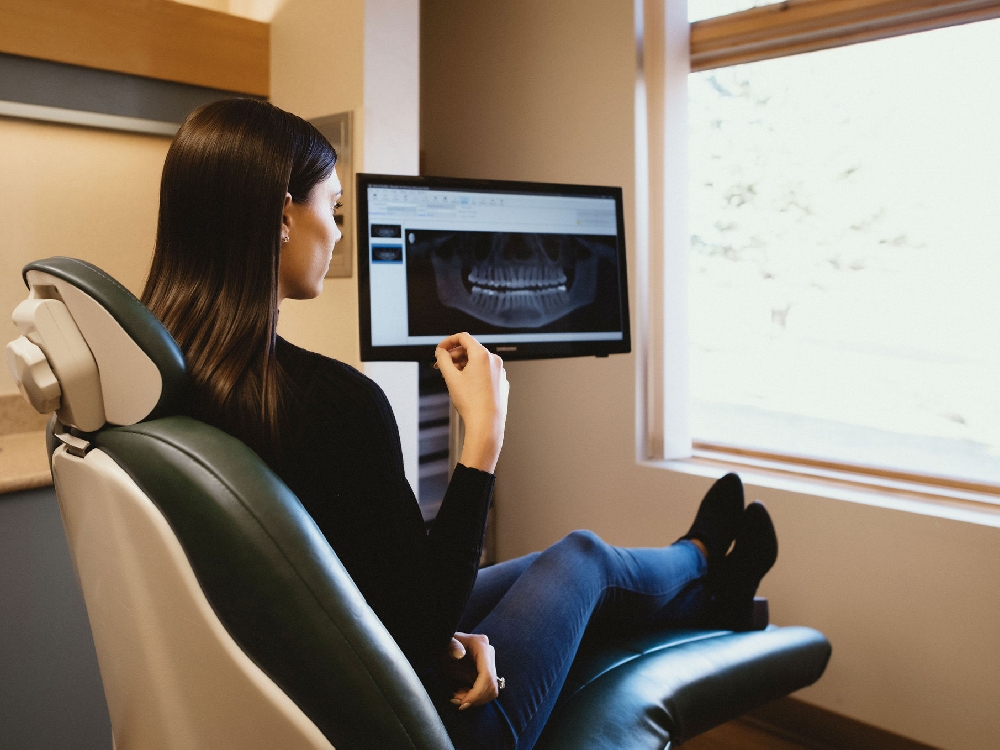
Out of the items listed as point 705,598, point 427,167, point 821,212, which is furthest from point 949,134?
point 427,167

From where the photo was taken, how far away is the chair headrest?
685 mm

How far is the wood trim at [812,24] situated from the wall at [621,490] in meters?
0.22

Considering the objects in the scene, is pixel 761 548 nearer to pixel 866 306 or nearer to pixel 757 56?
pixel 866 306

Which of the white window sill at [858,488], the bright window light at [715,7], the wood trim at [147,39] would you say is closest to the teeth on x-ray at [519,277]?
the white window sill at [858,488]

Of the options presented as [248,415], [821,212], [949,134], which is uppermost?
[949,134]

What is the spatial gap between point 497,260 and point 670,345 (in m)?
0.95

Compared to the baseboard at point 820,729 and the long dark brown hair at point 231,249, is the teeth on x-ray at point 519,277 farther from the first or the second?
the baseboard at point 820,729

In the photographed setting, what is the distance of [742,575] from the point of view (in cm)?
162

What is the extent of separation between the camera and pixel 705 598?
164 cm

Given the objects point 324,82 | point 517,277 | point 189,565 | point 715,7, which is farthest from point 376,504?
point 715,7

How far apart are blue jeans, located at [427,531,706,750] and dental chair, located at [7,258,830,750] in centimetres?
34

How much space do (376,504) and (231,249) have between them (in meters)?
0.32

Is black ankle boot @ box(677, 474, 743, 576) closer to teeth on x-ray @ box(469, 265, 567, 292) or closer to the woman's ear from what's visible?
teeth on x-ray @ box(469, 265, 567, 292)

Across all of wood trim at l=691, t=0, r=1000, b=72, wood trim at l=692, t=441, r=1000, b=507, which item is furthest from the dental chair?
wood trim at l=691, t=0, r=1000, b=72
